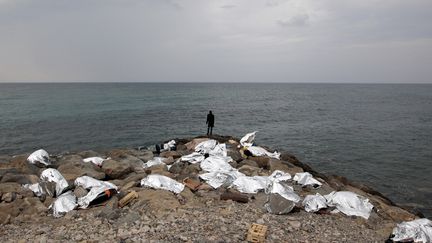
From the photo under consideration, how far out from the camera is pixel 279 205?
997 centimetres

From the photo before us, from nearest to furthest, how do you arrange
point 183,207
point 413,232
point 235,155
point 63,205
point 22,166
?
point 413,232 → point 183,207 → point 63,205 → point 22,166 → point 235,155

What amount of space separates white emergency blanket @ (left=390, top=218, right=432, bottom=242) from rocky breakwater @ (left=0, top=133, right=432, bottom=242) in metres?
0.03

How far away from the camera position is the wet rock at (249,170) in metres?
13.9

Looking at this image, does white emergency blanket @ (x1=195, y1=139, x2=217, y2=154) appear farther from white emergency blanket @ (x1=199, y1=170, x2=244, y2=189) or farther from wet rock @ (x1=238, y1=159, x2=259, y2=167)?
white emergency blanket @ (x1=199, y1=170, x2=244, y2=189)

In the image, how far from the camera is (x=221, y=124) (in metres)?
39.2

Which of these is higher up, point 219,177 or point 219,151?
point 219,151

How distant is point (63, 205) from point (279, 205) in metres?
6.76

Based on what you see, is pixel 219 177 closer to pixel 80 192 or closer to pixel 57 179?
pixel 80 192

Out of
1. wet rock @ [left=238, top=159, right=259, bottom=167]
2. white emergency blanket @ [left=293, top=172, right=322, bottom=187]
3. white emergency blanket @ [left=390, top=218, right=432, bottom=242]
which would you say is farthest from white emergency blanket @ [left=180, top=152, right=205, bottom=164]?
white emergency blanket @ [left=390, top=218, right=432, bottom=242]

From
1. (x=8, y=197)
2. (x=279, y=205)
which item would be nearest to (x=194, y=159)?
(x=279, y=205)

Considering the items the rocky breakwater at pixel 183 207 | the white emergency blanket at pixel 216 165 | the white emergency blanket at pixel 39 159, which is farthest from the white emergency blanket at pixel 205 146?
the white emergency blanket at pixel 39 159

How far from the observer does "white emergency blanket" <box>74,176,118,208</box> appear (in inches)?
404

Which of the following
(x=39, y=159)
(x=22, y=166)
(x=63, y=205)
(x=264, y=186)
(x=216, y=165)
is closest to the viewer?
(x=63, y=205)

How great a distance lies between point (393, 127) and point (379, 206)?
30251mm
